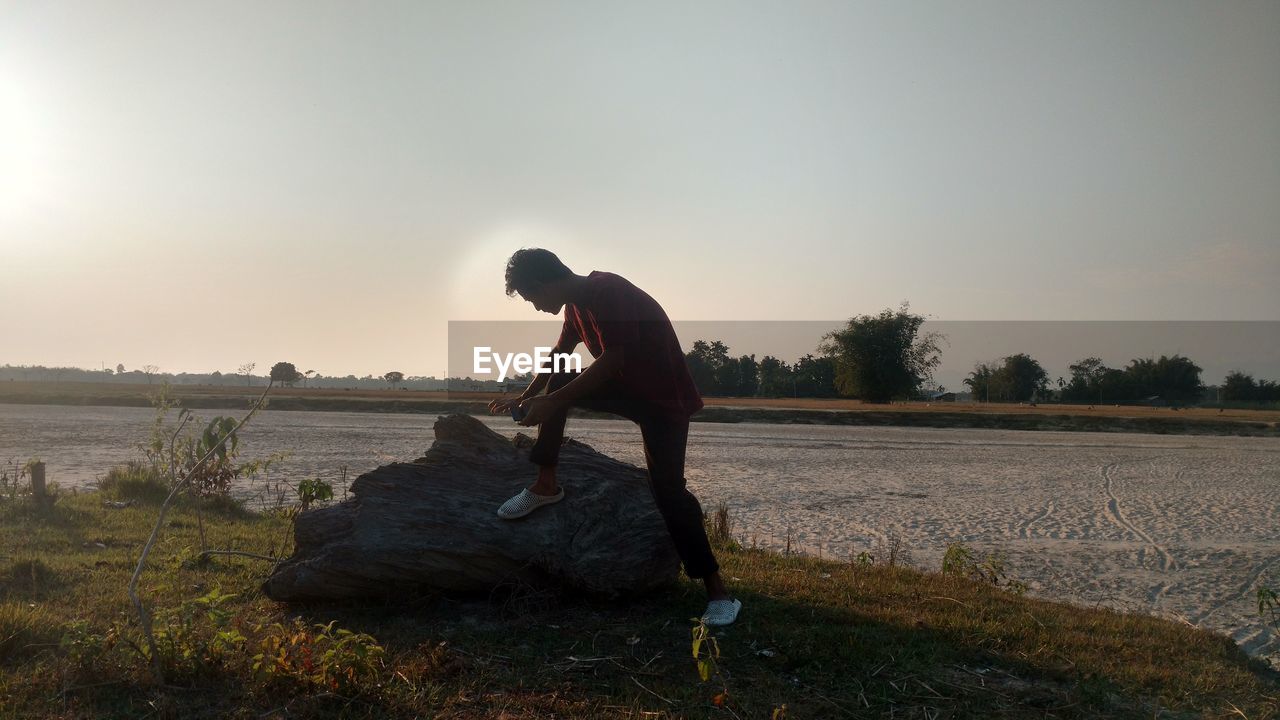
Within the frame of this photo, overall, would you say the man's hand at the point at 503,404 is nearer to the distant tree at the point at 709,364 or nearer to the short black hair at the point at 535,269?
the short black hair at the point at 535,269

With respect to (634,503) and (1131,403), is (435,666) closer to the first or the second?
(634,503)

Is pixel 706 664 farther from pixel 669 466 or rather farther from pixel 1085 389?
pixel 1085 389

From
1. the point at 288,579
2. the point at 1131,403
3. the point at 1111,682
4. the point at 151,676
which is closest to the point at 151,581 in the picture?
the point at 288,579

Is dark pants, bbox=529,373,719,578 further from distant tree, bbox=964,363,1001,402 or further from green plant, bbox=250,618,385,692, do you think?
distant tree, bbox=964,363,1001,402

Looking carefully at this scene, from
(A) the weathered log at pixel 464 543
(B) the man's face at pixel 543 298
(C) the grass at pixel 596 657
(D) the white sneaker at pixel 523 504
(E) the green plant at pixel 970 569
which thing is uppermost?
(B) the man's face at pixel 543 298

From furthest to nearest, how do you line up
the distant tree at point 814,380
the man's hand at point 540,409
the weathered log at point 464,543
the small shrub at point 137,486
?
1. the distant tree at point 814,380
2. the small shrub at point 137,486
3. the weathered log at point 464,543
4. the man's hand at point 540,409

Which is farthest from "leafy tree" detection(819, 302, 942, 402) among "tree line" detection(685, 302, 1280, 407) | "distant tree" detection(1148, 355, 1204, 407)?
"distant tree" detection(1148, 355, 1204, 407)

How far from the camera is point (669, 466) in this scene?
4266 mm

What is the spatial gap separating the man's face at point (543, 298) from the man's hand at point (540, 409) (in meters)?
0.51

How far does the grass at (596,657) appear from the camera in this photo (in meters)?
3.37

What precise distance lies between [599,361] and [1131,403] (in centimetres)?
11189

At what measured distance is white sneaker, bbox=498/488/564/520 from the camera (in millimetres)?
4891

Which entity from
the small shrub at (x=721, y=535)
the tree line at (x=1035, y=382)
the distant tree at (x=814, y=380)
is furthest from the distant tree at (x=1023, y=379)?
the small shrub at (x=721, y=535)

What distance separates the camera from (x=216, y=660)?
12.0ft
